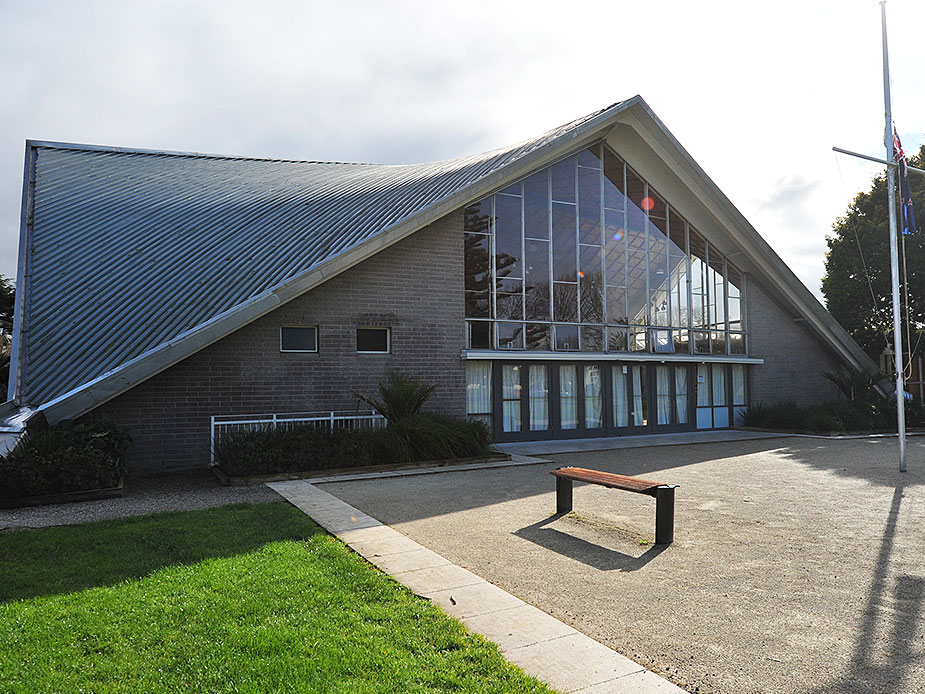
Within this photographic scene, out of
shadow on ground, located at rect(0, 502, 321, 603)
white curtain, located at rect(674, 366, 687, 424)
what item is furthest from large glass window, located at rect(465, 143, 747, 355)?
shadow on ground, located at rect(0, 502, 321, 603)

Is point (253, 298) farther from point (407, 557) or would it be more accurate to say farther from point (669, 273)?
point (669, 273)

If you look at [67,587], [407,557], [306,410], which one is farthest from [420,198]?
[67,587]

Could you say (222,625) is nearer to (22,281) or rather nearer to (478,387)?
(478,387)

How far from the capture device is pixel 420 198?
15.2m

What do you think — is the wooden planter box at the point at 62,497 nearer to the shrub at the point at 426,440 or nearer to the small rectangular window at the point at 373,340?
the shrub at the point at 426,440

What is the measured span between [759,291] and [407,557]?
18865mm

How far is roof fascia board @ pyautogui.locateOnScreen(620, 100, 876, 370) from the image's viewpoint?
58.5ft

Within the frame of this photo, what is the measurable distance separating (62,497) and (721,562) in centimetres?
843

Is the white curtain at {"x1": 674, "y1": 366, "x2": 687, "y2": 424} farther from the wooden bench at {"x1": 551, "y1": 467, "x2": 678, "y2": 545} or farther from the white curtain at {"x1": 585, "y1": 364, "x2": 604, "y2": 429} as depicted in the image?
the wooden bench at {"x1": 551, "y1": 467, "x2": 678, "y2": 545}

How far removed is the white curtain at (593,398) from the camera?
17.6m

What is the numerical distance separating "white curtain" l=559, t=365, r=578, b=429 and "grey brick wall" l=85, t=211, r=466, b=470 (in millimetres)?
3023

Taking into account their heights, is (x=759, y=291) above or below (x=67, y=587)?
above

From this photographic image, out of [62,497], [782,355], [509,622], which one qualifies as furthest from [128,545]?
[782,355]

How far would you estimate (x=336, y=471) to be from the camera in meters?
11.2
